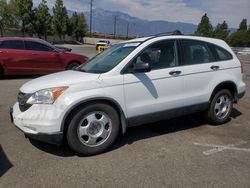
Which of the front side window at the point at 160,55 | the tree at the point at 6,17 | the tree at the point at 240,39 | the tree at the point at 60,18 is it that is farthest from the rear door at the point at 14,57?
the tree at the point at 240,39

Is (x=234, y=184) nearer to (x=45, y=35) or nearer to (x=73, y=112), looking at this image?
(x=73, y=112)

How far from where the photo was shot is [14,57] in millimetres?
10539

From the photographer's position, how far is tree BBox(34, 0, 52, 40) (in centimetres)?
5400

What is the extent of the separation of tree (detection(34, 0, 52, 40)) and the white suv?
173 ft

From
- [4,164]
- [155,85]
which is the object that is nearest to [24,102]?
[4,164]

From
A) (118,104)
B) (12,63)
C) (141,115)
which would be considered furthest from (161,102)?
(12,63)

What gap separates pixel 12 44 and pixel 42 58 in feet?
3.87

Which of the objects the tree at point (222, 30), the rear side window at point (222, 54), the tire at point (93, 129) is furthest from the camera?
the tree at point (222, 30)

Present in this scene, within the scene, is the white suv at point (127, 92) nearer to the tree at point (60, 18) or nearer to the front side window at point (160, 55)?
the front side window at point (160, 55)

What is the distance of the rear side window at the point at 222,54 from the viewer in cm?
561

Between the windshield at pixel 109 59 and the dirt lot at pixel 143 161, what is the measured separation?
4.13ft

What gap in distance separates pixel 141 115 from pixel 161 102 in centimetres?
43

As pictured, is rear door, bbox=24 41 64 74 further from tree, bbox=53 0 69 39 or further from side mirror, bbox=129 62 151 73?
tree, bbox=53 0 69 39

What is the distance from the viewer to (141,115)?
4.57 metres
